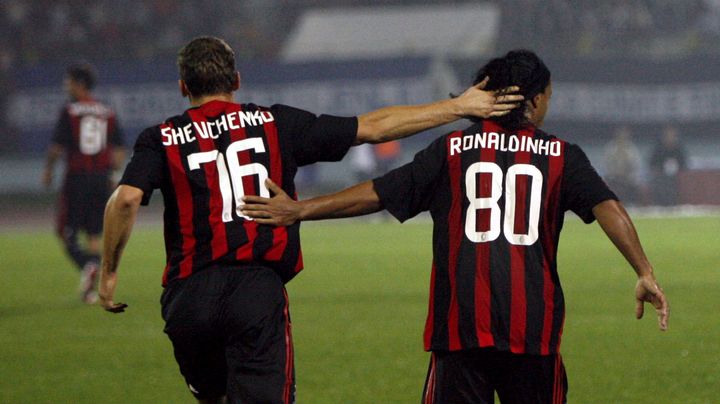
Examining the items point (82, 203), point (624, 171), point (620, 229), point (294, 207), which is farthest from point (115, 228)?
point (624, 171)

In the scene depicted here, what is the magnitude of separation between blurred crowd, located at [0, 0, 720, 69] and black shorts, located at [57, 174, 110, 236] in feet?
68.9

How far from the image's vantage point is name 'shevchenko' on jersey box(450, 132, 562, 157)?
4551 millimetres

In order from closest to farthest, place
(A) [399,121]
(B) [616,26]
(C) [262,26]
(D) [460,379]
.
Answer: (D) [460,379] → (A) [399,121] → (B) [616,26] → (C) [262,26]

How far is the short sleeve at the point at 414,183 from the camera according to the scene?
458cm

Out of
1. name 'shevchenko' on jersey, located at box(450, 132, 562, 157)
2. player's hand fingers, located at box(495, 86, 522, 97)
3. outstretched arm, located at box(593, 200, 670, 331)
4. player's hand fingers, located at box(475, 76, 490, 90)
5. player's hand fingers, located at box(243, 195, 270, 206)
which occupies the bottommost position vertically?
outstretched arm, located at box(593, 200, 670, 331)

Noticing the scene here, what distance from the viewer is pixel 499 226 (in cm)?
451

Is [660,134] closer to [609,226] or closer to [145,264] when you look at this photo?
[145,264]

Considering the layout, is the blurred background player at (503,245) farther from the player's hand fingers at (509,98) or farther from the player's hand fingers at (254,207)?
the player's hand fingers at (254,207)

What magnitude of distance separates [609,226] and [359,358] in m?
4.39

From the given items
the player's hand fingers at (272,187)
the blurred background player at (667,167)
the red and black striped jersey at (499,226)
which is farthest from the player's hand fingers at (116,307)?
the blurred background player at (667,167)

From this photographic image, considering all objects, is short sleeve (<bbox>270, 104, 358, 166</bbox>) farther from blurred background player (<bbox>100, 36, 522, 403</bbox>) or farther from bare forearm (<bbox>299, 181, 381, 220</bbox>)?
bare forearm (<bbox>299, 181, 381, 220</bbox>)

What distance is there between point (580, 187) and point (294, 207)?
102 cm

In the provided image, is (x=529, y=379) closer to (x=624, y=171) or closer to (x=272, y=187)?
(x=272, y=187)

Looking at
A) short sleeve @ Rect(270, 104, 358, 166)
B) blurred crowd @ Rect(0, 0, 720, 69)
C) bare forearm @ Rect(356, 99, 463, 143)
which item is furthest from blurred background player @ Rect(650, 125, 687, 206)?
short sleeve @ Rect(270, 104, 358, 166)
